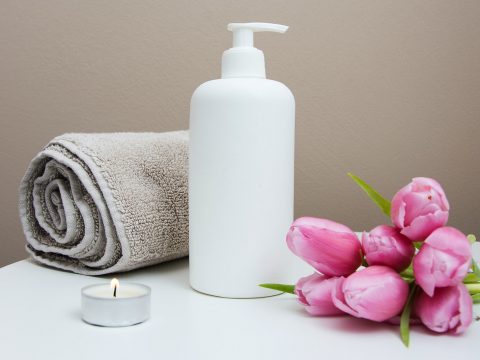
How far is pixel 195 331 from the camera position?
43cm

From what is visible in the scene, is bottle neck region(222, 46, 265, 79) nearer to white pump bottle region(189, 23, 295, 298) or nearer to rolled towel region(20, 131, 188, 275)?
white pump bottle region(189, 23, 295, 298)

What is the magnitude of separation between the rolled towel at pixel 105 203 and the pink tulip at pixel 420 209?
27 cm

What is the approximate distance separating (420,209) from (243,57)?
0.71ft

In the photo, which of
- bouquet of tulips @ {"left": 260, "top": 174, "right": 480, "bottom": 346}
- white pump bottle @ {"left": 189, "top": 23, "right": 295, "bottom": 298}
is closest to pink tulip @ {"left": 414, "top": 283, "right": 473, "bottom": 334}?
bouquet of tulips @ {"left": 260, "top": 174, "right": 480, "bottom": 346}

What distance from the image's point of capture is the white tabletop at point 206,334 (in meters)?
0.39

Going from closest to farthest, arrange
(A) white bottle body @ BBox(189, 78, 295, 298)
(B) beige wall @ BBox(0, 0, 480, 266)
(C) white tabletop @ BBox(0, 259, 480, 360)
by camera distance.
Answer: (C) white tabletop @ BBox(0, 259, 480, 360) → (A) white bottle body @ BBox(189, 78, 295, 298) → (B) beige wall @ BBox(0, 0, 480, 266)

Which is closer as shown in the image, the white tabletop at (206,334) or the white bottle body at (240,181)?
the white tabletop at (206,334)

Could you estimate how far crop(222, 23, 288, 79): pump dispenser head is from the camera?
1.73 feet

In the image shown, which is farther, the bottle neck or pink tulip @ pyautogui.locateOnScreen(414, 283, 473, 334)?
the bottle neck

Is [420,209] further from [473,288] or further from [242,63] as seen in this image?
[242,63]

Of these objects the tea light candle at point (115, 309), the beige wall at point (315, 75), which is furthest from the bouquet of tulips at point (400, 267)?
the beige wall at point (315, 75)

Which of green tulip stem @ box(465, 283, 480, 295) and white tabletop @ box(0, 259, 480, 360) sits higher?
green tulip stem @ box(465, 283, 480, 295)

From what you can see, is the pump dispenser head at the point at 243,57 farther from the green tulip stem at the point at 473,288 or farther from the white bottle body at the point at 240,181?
the green tulip stem at the point at 473,288

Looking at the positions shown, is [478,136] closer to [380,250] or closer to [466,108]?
[466,108]
